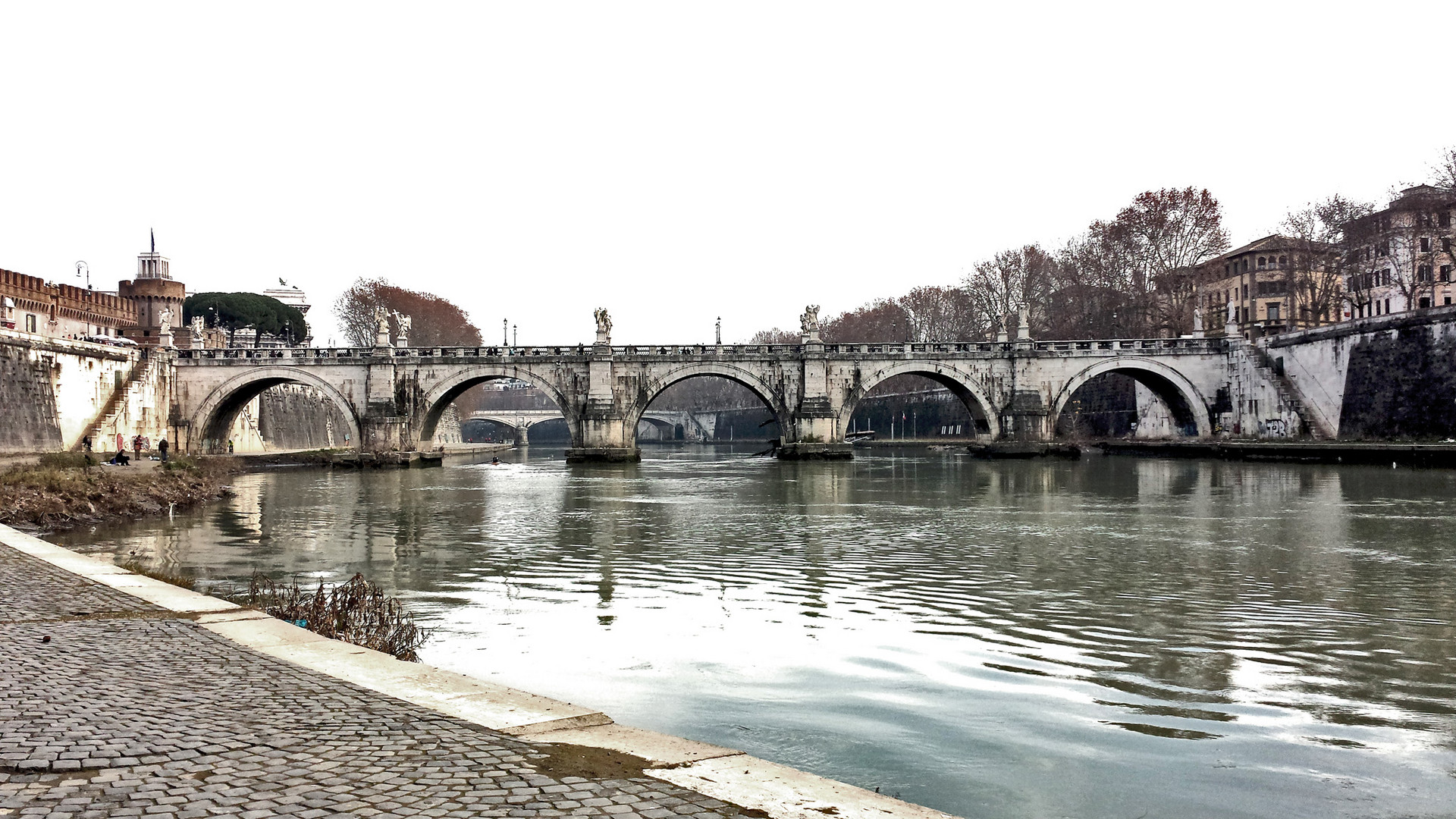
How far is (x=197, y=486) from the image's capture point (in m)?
28.8

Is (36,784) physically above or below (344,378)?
below

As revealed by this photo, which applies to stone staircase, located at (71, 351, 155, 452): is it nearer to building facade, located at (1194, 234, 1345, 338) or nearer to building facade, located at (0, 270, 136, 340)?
building facade, located at (0, 270, 136, 340)

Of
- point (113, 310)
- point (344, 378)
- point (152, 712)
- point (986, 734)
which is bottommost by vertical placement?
point (986, 734)

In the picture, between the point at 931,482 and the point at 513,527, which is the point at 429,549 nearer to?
the point at 513,527

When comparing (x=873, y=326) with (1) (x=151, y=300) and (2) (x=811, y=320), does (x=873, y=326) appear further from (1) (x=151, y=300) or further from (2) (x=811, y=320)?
(1) (x=151, y=300)

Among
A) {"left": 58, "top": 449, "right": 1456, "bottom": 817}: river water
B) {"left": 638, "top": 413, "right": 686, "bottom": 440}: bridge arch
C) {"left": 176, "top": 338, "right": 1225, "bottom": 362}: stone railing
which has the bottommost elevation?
{"left": 58, "top": 449, "right": 1456, "bottom": 817}: river water

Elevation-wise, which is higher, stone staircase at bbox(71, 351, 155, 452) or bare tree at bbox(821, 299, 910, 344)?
bare tree at bbox(821, 299, 910, 344)

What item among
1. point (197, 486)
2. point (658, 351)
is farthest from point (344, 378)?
point (197, 486)

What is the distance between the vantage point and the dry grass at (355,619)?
9242 millimetres

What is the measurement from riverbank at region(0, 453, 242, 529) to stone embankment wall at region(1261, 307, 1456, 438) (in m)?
41.4

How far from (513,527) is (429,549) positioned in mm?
3635

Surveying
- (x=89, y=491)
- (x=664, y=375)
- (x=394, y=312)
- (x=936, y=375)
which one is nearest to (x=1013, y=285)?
(x=936, y=375)

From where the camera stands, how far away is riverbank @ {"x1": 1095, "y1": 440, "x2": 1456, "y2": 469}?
36781 millimetres

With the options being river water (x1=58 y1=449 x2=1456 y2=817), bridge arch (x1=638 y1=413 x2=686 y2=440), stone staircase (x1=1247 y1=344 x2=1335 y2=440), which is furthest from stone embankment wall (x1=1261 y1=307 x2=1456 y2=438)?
bridge arch (x1=638 y1=413 x2=686 y2=440)
